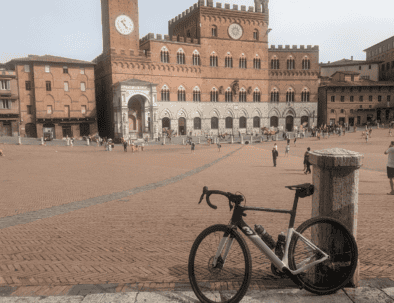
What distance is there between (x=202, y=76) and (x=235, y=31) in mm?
9598

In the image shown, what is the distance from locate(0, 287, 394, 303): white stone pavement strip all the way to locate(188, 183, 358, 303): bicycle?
0.10 m

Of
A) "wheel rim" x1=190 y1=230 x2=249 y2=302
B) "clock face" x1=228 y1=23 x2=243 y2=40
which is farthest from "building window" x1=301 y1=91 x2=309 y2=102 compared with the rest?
"wheel rim" x1=190 y1=230 x2=249 y2=302

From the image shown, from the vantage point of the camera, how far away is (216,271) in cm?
332

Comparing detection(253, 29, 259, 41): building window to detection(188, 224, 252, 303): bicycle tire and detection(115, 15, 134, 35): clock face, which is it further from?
detection(188, 224, 252, 303): bicycle tire

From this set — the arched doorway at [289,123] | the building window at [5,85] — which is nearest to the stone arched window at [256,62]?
the arched doorway at [289,123]

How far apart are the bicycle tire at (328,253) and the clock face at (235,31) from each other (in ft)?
173

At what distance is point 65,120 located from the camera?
147 feet

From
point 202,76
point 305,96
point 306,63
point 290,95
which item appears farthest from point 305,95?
point 202,76

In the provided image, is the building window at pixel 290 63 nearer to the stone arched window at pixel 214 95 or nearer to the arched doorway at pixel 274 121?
the arched doorway at pixel 274 121

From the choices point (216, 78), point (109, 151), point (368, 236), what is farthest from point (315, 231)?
point (216, 78)

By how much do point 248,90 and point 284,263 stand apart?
52.3m

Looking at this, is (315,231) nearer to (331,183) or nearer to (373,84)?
(331,183)

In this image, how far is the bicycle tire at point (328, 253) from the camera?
3209 mm

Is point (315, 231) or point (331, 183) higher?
point (331, 183)
